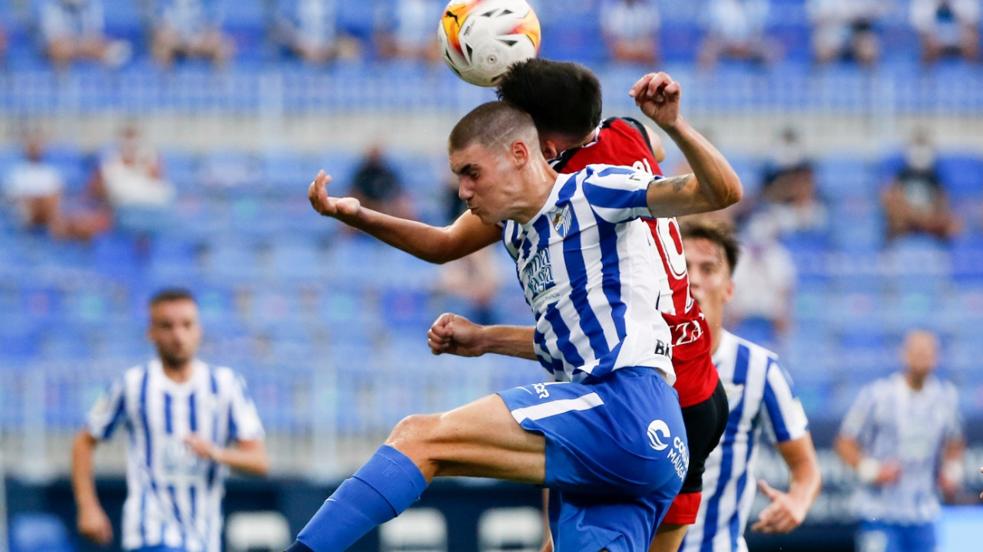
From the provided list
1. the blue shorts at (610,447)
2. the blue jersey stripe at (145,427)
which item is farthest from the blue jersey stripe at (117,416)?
the blue shorts at (610,447)

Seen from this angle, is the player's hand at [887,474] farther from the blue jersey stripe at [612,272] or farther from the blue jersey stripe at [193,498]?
the blue jersey stripe at [612,272]

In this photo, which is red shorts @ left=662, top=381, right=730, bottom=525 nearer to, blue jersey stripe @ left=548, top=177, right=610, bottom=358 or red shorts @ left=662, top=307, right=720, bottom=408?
red shorts @ left=662, top=307, right=720, bottom=408

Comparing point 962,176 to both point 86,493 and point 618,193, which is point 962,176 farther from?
point 618,193

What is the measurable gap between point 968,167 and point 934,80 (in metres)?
1.20

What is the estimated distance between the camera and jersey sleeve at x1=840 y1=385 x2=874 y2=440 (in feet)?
35.3

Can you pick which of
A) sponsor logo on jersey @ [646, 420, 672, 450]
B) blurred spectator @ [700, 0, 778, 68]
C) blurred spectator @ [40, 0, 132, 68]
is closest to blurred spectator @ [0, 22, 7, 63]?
blurred spectator @ [40, 0, 132, 68]

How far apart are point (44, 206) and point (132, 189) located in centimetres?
87

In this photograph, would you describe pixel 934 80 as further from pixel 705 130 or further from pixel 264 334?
pixel 264 334

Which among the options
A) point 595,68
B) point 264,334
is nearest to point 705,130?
point 595,68

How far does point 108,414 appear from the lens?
29.0 ft

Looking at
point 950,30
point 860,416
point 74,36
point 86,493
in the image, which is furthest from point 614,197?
point 950,30

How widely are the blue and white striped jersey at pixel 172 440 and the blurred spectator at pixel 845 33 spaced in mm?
10596

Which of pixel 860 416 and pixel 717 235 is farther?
pixel 860 416

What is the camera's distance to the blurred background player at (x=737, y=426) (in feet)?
21.7
